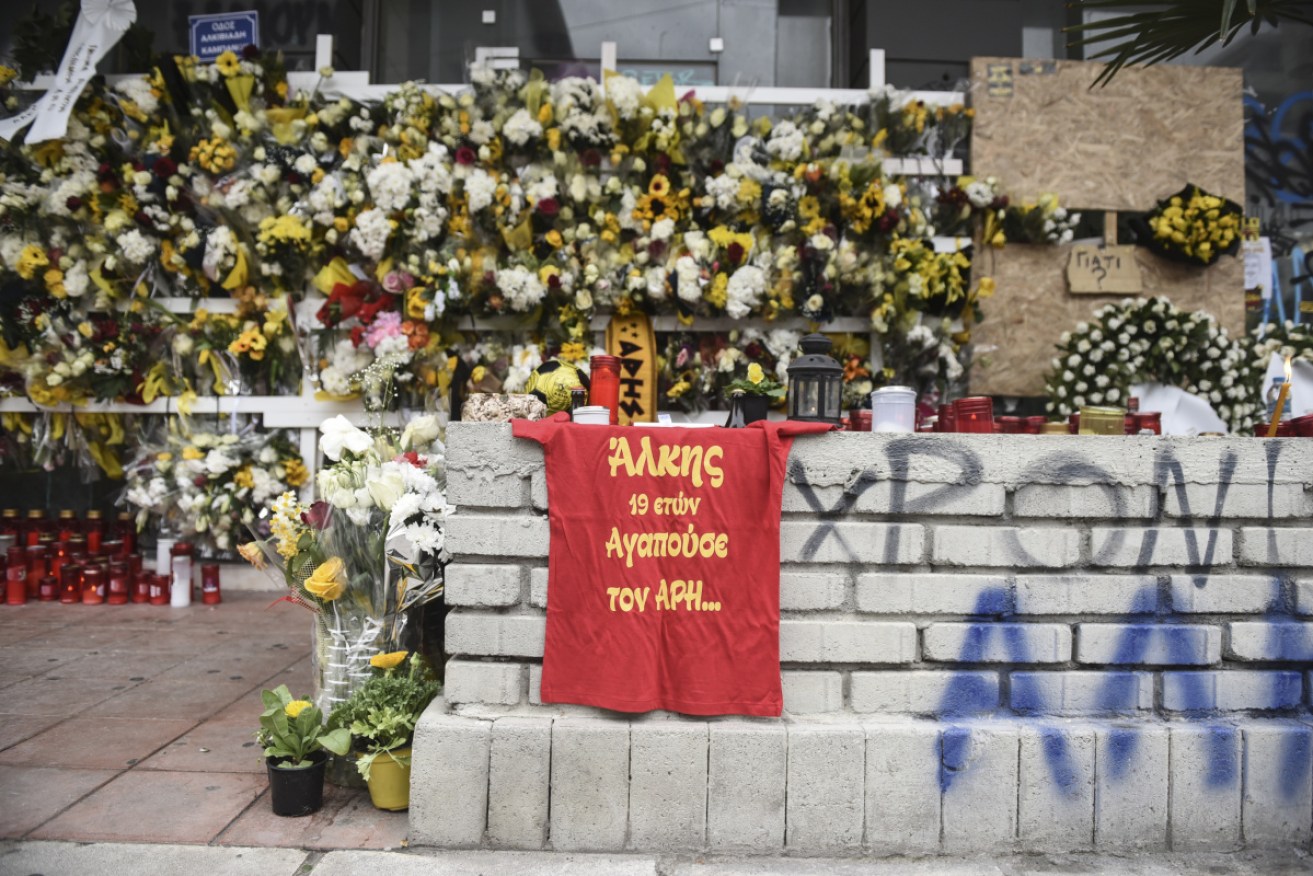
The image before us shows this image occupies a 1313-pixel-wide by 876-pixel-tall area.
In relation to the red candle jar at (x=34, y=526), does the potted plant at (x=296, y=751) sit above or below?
below

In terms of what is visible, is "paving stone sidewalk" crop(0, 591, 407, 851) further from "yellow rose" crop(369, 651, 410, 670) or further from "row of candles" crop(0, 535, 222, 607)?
"yellow rose" crop(369, 651, 410, 670)

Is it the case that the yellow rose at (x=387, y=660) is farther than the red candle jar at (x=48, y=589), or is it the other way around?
the red candle jar at (x=48, y=589)

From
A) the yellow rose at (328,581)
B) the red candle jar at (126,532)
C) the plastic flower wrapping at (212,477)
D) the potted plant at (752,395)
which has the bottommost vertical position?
the red candle jar at (126,532)

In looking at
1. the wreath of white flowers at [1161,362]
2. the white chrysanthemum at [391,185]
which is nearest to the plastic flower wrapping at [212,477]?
the white chrysanthemum at [391,185]

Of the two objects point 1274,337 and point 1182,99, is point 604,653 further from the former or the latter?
point 1182,99

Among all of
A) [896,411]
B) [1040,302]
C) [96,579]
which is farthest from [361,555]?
[1040,302]

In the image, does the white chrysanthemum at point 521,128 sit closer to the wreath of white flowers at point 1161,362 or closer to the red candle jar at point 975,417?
the red candle jar at point 975,417

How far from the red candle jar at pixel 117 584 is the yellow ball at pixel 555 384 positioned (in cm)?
419

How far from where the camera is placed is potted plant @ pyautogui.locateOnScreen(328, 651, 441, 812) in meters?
3.27

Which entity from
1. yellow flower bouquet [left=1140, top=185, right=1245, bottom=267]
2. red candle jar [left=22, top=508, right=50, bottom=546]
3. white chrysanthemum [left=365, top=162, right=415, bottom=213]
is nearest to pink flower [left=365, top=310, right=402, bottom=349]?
white chrysanthemum [left=365, top=162, right=415, bottom=213]

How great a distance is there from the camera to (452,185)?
5.84m

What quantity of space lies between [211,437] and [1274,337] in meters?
7.12

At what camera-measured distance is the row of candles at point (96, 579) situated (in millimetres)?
6215

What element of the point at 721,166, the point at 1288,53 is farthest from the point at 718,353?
the point at 1288,53
